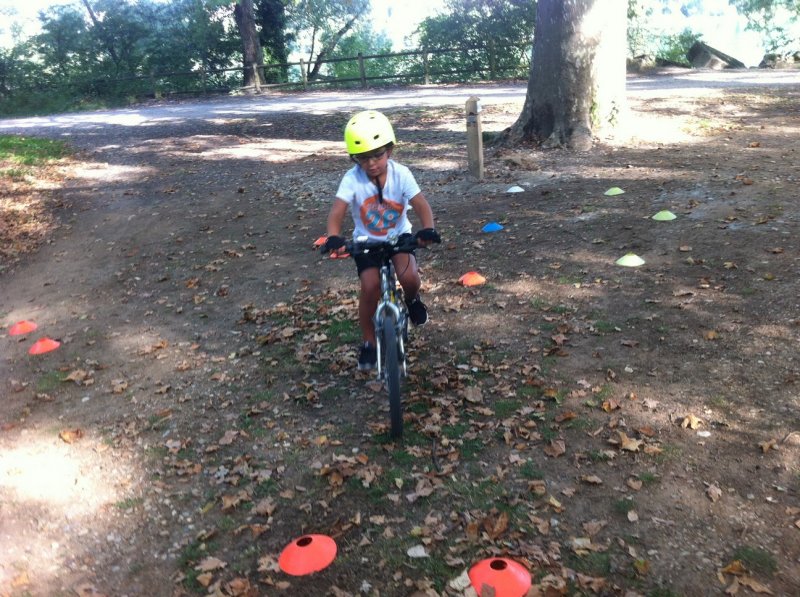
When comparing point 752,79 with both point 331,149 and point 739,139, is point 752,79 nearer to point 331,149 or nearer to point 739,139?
point 739,139

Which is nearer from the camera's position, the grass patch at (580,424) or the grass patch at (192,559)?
the grass patch at (192,559)

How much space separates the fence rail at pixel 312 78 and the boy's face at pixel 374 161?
2262 centimetres

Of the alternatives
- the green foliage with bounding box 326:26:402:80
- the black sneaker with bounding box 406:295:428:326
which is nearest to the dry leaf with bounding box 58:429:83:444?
the black sneaker with bounding box 406:295:428:326

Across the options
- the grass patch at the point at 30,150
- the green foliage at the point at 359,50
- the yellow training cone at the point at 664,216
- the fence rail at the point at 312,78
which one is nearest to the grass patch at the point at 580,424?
the yellow training cone at the point at 664,216

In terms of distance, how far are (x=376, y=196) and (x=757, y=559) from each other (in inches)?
122

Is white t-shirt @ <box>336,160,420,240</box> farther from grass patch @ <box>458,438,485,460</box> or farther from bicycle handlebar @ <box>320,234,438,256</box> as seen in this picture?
grass patch @ <box>458,438,485,460</box>

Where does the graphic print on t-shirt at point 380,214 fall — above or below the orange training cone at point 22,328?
above

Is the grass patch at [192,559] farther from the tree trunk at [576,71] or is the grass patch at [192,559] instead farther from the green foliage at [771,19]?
the green foliage at [771,19]

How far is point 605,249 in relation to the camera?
7488 mm

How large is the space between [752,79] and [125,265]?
17.0 metres

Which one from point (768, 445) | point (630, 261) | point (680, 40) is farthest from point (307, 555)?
point (680, 40)

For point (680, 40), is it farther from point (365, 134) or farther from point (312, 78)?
point (365, 134)

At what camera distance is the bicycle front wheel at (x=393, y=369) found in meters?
4.30

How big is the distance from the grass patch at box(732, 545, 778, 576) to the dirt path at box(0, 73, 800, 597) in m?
0.02
